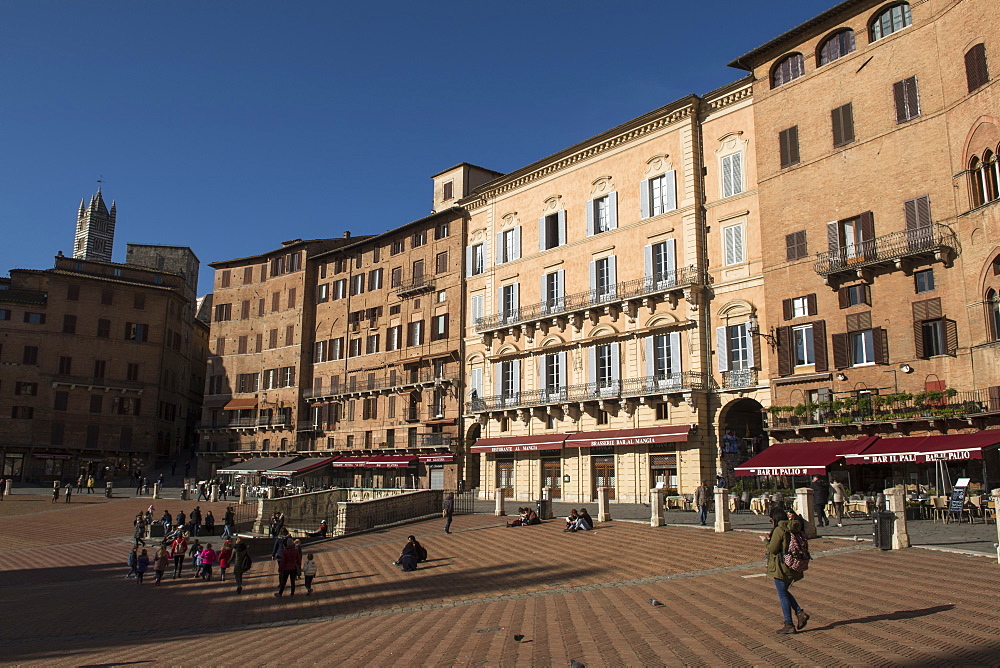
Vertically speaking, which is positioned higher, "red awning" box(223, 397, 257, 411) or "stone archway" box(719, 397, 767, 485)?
"red awning" box(223, 397, 257, 411)

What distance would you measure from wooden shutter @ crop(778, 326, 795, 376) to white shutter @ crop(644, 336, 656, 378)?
662cm

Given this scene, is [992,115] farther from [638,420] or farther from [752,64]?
[638,420]

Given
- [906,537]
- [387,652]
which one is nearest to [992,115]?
[906,537]

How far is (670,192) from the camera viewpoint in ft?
128

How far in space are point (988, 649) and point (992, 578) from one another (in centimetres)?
504

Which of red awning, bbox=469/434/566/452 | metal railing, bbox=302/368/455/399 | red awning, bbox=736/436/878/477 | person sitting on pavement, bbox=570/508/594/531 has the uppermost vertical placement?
metal railing, bbox=302/368/455/399

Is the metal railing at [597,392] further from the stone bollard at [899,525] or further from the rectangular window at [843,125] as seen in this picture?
the stone bollard at [899,525]

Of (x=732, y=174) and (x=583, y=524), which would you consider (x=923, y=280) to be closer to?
(x=732, y=174)

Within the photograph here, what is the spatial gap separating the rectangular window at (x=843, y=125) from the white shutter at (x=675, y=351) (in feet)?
35.2

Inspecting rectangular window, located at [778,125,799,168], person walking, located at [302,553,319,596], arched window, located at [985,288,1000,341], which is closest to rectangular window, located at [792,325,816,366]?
arched window, located at [985,288,1000,341]

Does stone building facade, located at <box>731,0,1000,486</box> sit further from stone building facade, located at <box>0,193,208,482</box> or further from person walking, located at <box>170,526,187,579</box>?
stone building facade, located at <box>0,193,208,482</box>

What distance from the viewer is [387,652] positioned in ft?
41.3

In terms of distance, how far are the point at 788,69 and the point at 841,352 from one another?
42.2 ft

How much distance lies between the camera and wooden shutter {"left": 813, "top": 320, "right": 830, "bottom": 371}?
103 feet
